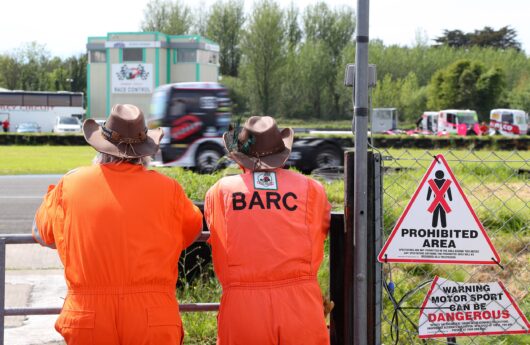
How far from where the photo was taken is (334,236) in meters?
3.99

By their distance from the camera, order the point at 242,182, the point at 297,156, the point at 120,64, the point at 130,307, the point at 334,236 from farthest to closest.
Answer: the point at 120,64 → the point at 297,156 → the point at 334,236 → the point at 242,182 → the point at 130,307

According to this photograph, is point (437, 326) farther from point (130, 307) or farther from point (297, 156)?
point (297, 156)

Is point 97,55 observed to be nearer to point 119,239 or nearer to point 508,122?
point 508,122

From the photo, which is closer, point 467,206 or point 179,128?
point 467,206

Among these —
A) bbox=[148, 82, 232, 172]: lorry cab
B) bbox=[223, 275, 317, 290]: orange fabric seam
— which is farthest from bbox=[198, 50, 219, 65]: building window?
bbox=[223, 275, 317, 290]: orange fabric seam

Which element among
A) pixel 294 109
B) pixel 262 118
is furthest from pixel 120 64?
pixel 262 118

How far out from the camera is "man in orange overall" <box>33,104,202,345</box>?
10.9 feet

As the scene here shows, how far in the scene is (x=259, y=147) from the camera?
3721 mm

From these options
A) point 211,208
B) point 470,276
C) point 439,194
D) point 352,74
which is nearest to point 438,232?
point 439,194

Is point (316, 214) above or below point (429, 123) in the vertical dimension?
above

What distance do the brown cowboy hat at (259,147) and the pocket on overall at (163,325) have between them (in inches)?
31.1

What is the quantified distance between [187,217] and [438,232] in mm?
1260

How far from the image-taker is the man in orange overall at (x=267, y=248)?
135 inches

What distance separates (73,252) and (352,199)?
1.38m
